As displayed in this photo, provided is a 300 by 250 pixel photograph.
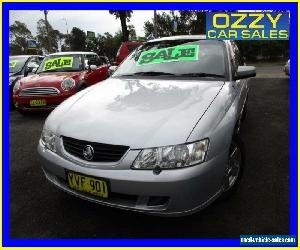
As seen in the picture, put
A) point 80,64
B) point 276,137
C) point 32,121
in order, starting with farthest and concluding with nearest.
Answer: point 80,64
point 32,121
point 276,137

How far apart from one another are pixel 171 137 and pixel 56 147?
1.00 metres

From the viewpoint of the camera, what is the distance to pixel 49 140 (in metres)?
2.73

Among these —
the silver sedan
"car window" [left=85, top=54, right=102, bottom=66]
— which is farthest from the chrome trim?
"car window" [left=85, top=54, right=102, bottom=66]

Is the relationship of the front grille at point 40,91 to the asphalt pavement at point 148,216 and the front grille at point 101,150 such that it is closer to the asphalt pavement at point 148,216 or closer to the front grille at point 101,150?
the asphalt pavement at point 148,216

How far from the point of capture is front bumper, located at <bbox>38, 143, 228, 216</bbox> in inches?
85.9

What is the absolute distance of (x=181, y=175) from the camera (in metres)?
2.18

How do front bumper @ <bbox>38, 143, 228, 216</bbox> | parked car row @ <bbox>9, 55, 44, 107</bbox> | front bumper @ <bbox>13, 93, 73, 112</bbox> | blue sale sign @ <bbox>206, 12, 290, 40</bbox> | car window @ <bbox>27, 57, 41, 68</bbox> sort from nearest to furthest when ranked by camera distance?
1. front bumper @ <bbox>38, 143, 228, 216</bbox>
2. blue sale sign @ <bbox>206, 12, 290, 40</bbox>
3. front bumper @ <bbox>13, 93, 73, 112</bbox>
4. parked car row @ <bbox>9, 55, 44, 107</bbox>
5. car window @ <bbox>27, 57, 41, 68</bbox>

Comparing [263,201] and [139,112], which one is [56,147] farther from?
[263,201]

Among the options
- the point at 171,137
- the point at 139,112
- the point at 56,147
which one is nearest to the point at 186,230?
the point at 171,137

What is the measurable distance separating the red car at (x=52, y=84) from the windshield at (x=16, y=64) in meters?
1.09

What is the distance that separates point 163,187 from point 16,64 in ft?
24.8

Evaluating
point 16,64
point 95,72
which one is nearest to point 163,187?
point 95,72

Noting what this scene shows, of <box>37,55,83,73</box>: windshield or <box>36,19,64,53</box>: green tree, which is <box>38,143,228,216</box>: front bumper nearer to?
<box>37,55,83,73</box>: windshield

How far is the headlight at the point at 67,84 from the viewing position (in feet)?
21.5
